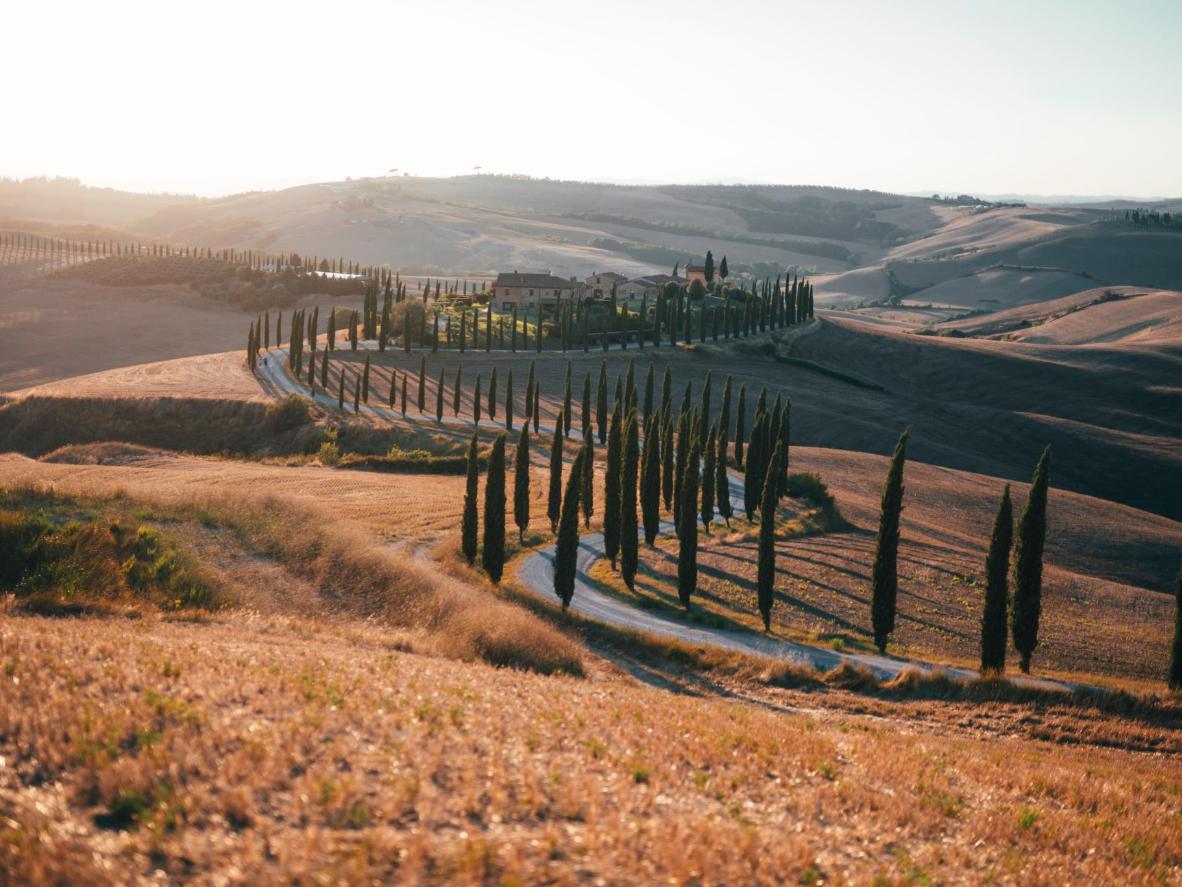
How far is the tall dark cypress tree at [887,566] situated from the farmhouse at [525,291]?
10282 centimetres

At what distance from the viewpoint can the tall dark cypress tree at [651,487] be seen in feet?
186

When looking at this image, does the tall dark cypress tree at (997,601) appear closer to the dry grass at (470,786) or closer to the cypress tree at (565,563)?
the dry grass at (470,786)

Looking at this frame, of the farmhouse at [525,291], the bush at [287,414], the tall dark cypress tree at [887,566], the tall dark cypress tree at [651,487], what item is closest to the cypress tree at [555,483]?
the tall dark cypress tree at [651,487]

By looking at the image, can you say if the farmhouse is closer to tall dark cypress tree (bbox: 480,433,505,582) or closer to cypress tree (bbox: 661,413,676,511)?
cypress tree (bbox: 661,413,676,511)

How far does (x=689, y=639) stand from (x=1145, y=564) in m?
39.6

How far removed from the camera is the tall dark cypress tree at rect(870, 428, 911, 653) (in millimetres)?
40969

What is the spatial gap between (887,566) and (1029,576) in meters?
5.46

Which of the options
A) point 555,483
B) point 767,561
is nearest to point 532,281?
point 555,483

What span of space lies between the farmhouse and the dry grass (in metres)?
117

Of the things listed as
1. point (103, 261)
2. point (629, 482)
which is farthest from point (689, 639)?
point (103, 261)

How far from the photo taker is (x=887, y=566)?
41375 mm

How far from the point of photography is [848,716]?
108ft

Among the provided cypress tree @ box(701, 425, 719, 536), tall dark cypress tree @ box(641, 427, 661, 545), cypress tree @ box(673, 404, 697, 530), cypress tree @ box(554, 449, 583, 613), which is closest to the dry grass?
cypress tree @ box(554, 449, 583, 613)

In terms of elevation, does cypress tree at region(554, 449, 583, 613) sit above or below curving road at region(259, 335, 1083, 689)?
above
